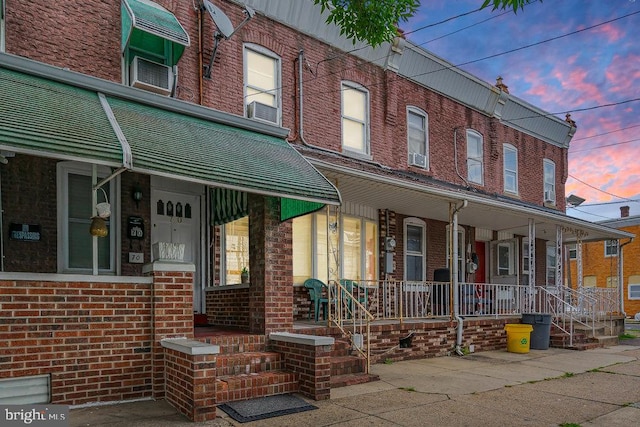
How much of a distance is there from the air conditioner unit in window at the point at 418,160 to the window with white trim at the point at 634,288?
23.4 m

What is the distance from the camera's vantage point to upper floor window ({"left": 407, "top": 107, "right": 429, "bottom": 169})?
44.5ft

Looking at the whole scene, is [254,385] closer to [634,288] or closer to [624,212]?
[634,288]

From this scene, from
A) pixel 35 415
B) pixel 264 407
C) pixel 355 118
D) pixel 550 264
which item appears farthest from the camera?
pixel 550 264

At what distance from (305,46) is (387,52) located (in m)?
2.42

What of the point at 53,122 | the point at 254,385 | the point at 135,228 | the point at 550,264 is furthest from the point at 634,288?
the point at 53,122

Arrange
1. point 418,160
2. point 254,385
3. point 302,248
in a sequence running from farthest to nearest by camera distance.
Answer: point 418,160 < point 302,248 < point 254,385

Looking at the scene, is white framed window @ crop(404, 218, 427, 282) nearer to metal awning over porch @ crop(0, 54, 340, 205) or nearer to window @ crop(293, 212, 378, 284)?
window @ crop(293, 212, 378, 284)

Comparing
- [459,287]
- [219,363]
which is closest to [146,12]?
[219,363]

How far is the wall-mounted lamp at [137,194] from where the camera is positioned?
827 centimetres

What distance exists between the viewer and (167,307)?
634 cm

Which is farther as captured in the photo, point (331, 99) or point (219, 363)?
point (331, 99)

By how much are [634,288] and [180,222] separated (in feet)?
99.4

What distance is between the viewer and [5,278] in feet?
17.8

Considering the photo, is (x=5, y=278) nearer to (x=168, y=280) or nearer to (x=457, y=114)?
(x=168, y=280)
